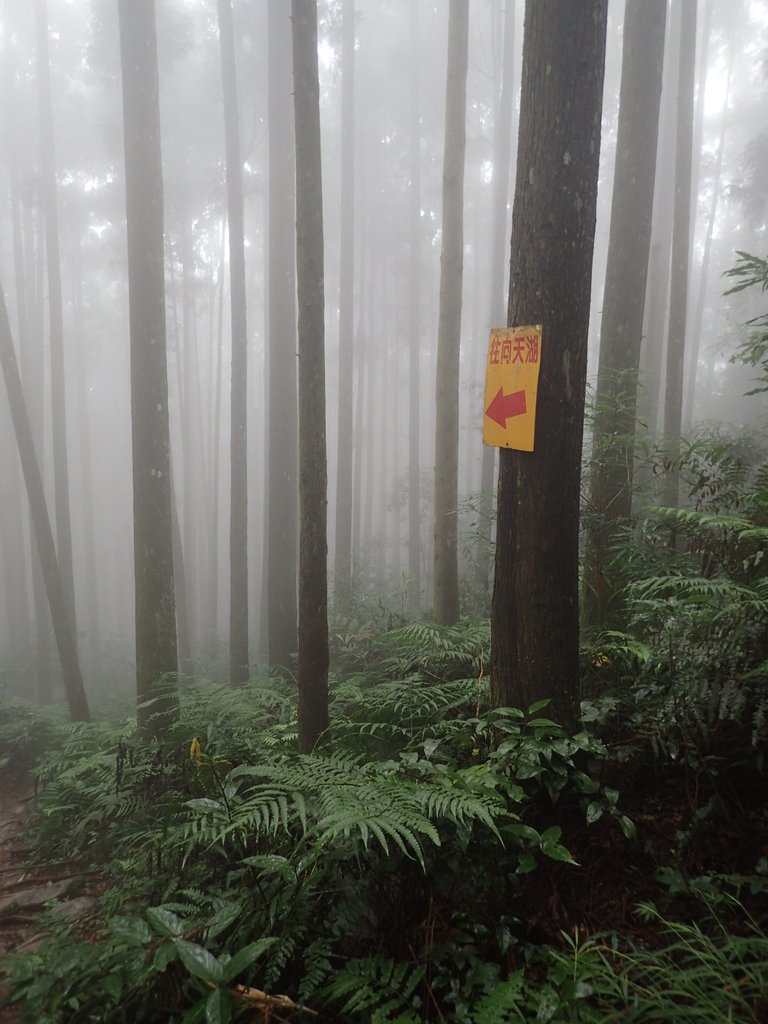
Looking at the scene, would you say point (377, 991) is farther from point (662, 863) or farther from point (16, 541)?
point (16, 541)

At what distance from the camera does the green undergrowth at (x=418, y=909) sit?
1.83 m

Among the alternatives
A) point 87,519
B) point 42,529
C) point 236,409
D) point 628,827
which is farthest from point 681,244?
point 87,519

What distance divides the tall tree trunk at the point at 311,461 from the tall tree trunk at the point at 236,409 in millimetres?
5699

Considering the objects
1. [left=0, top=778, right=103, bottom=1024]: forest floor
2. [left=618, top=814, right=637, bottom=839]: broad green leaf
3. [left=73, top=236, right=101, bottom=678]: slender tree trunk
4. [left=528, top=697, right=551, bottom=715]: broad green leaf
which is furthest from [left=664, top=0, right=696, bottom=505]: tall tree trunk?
[left=73, top=236, right=101, bottom=678]: slender tree trunk

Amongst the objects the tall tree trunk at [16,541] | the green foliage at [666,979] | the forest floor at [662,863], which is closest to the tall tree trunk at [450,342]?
the forest floor at [662,863]

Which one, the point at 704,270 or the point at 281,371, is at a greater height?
the point at 704,270

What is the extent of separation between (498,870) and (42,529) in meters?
8.23

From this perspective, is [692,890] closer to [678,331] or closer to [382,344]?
[678,331]

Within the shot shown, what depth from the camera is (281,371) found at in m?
9.09

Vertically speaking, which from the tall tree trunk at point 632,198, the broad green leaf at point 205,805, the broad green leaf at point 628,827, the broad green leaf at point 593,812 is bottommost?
the broad green leaf at point 205,805

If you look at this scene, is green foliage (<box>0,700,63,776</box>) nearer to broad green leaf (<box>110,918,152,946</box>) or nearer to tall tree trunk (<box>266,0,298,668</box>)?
tall tree trunk (<box>266,0,298,668</box>)

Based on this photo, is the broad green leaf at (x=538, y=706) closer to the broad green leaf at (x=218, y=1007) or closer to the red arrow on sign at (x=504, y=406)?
the red arrow on sign at (x=504, y=406)

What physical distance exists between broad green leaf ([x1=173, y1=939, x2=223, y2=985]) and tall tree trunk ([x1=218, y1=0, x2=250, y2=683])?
7.27 metres

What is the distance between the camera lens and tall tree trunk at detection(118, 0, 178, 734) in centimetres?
584
